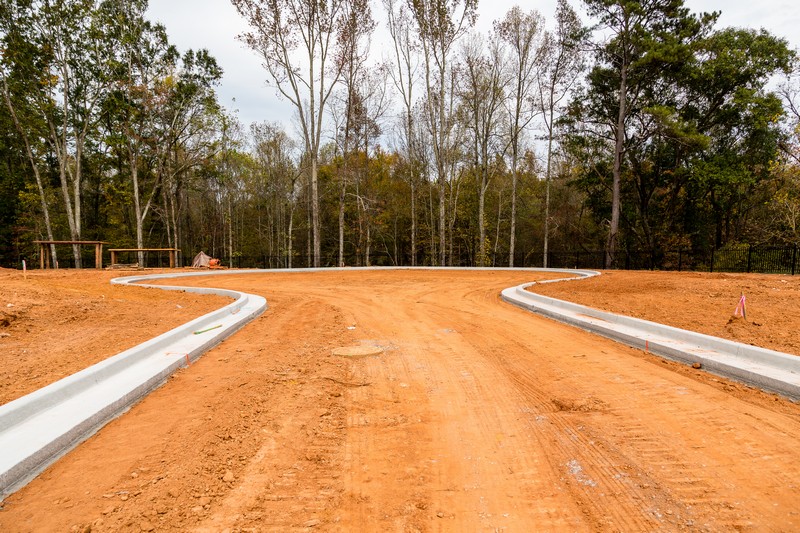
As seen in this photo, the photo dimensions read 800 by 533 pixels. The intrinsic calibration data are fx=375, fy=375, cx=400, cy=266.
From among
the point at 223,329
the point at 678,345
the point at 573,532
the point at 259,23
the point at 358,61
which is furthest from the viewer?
the point at 358,61

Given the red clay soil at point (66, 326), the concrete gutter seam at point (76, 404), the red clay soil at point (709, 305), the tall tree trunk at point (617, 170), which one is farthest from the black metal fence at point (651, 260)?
the concrete gutter seam at point (76, 404)

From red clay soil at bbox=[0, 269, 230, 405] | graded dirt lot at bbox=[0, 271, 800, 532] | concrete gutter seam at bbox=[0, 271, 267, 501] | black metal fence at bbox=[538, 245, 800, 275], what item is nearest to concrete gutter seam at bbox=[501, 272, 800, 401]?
graded dirt lot at bbox=[0, 271, 800, 532]

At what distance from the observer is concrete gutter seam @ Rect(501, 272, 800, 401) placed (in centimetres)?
361

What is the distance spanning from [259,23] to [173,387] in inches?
937

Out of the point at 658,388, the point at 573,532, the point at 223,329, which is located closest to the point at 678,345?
the point at 658,388

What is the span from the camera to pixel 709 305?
7199 mm

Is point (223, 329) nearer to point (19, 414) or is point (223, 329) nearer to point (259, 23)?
point (19, 414)

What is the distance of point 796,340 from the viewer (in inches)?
188

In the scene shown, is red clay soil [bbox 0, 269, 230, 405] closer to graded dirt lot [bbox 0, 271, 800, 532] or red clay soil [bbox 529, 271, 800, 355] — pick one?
graded dirt lot [bbox 0, 271, 800, 532]

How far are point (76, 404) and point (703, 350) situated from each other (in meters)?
6.39

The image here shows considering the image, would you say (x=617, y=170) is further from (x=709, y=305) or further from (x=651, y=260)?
(x=709, y=305)

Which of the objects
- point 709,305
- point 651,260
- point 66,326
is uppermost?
point 651,260

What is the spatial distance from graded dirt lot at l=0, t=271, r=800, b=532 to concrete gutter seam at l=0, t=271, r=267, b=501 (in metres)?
0.12

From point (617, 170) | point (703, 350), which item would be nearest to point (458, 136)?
point (617, 170)
